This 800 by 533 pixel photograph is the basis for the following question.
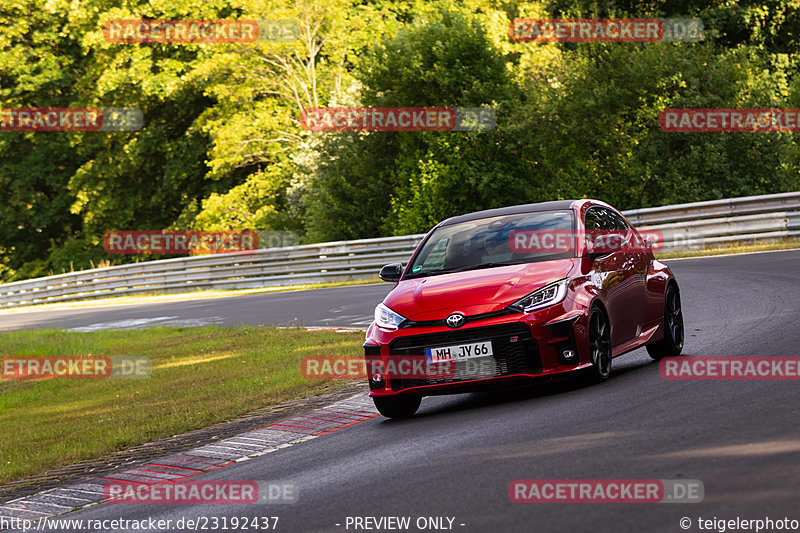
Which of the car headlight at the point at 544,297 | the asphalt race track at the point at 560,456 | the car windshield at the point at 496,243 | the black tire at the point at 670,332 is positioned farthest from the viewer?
the black tire at the point at 670,332

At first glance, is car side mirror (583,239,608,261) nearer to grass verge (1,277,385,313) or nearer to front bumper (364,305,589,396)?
front bumper (364,305,589,396)

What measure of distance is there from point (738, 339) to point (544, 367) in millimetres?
3324

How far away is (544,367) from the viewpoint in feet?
27.5

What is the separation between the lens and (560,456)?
6.25 meters

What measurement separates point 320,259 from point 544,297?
22.2 m

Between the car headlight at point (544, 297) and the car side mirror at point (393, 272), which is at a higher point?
the car side mirror at point (393, 272)

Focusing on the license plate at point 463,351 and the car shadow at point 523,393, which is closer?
the license plate at point 463,351

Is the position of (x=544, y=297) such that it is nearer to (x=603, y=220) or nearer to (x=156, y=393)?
(x=603, y=220)

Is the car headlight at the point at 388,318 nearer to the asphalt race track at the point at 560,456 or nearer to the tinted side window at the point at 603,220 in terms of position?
the asphalt race track at the point at 560,456

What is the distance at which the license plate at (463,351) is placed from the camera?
8.38 m

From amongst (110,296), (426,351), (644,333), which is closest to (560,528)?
(426,351)

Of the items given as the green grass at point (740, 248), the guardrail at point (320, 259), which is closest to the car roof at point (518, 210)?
the green grass at point (740, 248)

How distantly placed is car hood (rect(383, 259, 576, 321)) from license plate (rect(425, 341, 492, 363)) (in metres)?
0.25

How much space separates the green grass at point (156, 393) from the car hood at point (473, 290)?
7.75 feet
